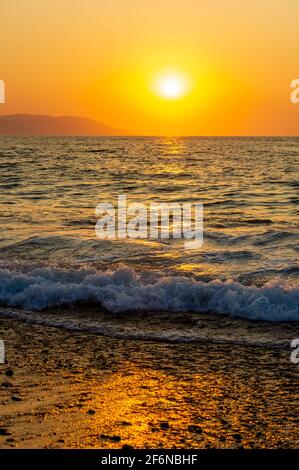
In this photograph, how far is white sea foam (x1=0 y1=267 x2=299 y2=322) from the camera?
36.3 ft

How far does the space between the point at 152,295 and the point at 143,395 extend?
4914 mm

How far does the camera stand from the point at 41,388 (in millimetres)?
7043

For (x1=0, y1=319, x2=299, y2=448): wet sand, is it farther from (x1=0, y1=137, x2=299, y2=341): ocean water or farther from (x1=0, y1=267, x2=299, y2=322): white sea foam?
(x1=0, y1=267, x2=299, y2=322): white sea foam

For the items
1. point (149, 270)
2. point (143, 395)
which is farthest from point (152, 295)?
point (143, 395)

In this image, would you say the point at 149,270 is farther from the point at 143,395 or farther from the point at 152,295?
the point at 143,395

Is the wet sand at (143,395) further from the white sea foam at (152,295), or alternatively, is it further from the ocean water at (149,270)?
the white sea foam at (152,295)

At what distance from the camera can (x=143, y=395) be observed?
6.88 m

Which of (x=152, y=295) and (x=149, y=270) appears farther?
(x=149, y=270)

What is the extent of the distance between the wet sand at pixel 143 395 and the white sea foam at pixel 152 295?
2.20m

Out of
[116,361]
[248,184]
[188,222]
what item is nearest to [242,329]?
[116,361]

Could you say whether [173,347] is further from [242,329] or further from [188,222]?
[188,222]

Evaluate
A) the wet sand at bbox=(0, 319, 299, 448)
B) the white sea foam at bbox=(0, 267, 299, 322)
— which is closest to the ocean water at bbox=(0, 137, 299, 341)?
the white sea foam at bbox=(0, 267, 299, 322)

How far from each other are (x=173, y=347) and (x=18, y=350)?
230cm

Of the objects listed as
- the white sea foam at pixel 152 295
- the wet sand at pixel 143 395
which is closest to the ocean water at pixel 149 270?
the white sea foam at pixel 152 295
